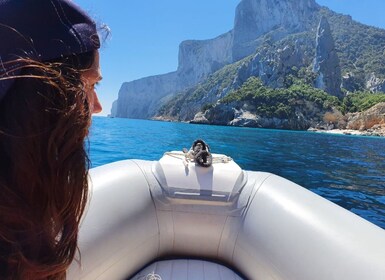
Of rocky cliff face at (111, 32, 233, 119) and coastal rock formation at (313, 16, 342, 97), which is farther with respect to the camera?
rocky cliff face at (111, 32, 233, 119)

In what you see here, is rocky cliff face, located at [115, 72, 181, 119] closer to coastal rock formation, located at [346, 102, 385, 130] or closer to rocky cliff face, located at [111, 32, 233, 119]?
rocky cliff face, located at [111, 32, 233, 119]

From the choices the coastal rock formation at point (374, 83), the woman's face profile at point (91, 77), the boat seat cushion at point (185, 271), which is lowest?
the boat seat cushion at point (185, 271)

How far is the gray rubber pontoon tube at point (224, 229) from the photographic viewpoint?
1.45 metres

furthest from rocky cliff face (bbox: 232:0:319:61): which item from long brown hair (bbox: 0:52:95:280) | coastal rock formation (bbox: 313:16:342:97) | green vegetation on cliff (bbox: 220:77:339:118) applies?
long brown hair (bbox: 0:52:95:280)

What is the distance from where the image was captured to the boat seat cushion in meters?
2.06

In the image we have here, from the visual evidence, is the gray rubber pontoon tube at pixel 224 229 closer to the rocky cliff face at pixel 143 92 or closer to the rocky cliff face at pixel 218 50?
the rocky cliff face at pixel 218 50

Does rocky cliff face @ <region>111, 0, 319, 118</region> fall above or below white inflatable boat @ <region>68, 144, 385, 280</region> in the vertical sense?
above

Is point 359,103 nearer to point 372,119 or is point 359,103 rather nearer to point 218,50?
point 372,119

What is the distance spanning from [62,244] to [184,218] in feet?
5.48

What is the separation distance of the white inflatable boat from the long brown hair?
111cm

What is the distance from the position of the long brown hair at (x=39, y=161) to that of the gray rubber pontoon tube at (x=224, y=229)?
1.11 metres

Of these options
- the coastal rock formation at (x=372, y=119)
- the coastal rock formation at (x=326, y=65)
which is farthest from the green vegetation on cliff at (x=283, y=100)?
the coastal rock formation at (x=372, y=119)

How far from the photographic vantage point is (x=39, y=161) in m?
0.51

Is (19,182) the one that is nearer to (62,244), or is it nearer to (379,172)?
(62,244)
